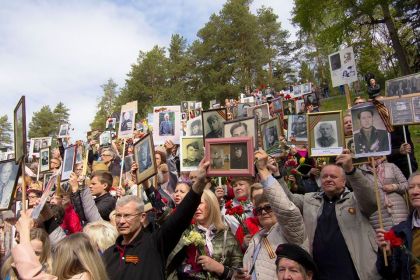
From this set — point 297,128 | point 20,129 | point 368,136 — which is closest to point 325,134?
point 368,136

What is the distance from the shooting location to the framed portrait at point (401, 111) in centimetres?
537

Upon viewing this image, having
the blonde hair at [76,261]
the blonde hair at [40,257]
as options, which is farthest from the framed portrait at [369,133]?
the blonde hair at [40,257]

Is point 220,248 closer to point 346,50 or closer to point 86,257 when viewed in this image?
point 86,257

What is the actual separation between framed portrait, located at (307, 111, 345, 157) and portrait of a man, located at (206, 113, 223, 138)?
140cm

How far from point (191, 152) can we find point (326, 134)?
2.18 meters

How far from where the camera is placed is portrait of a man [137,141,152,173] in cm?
512

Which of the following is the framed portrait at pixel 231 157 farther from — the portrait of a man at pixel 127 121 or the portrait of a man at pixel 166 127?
the portrait of a man at pixel 127 121

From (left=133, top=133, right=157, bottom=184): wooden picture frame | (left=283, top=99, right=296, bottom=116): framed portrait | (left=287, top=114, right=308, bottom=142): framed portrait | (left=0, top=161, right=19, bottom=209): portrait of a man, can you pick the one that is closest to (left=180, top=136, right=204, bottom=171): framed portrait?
(left=133, top=133, right=157, bottom=184): wooden picture frame

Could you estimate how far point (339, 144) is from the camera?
15.4 ft

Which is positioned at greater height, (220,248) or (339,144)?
(339,144)

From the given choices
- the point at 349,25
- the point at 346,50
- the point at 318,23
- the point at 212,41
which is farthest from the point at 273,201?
the point at 212,41

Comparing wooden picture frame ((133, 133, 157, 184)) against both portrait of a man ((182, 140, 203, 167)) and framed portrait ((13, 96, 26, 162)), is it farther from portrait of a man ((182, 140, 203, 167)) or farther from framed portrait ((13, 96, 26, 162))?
framed portrait ((13, 96, 26, 162))

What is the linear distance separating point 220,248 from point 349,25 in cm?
2516

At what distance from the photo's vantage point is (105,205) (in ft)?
18.2
